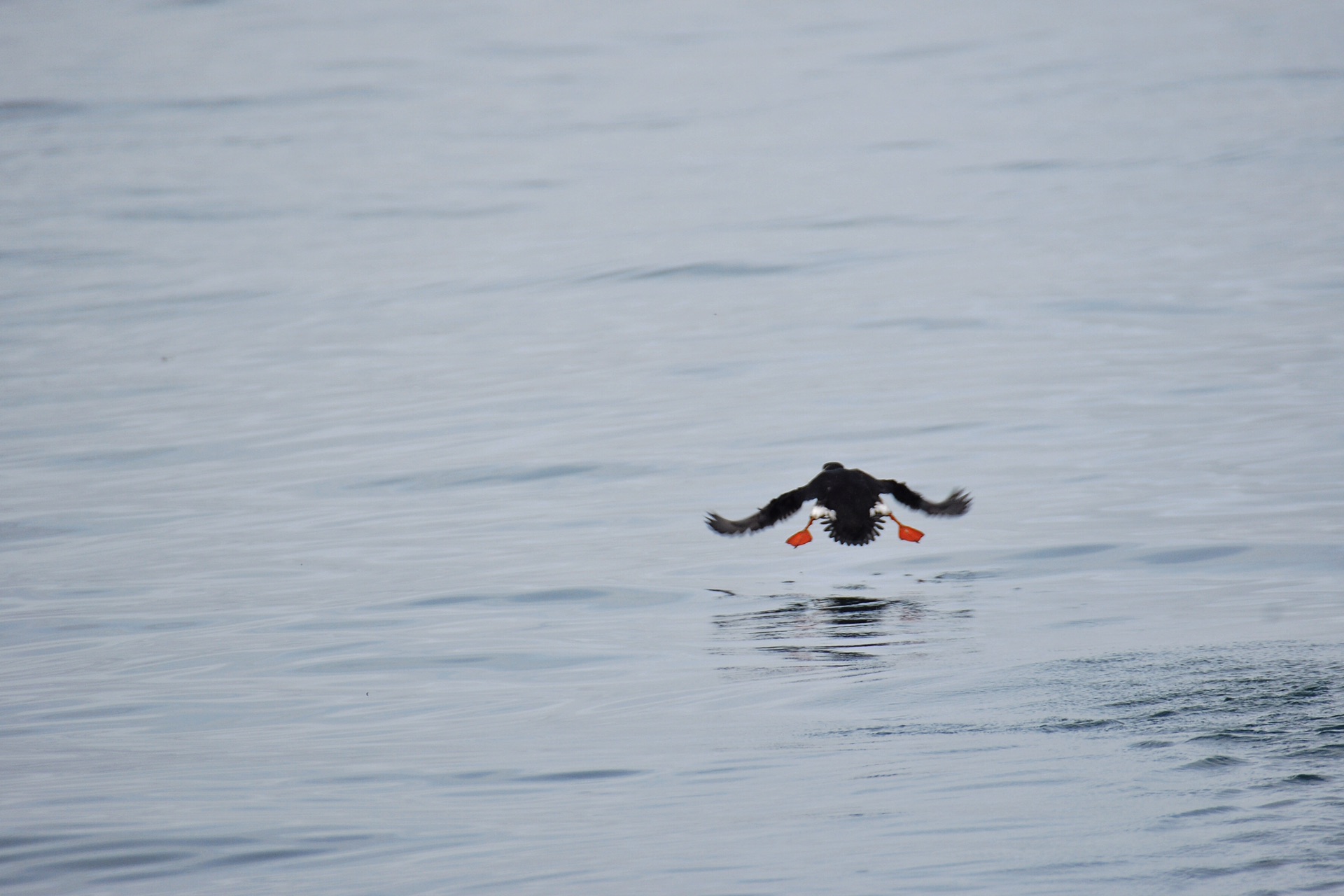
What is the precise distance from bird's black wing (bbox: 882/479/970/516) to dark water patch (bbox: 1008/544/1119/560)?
395 mm

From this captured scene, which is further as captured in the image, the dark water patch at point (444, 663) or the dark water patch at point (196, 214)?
the dark water patch at point (196, 214)

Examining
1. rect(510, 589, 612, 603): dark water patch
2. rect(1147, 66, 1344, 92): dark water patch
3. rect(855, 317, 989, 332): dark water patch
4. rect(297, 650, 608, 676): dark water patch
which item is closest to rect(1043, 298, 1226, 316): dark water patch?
rect(855, 317, 989, 332): dark water patch

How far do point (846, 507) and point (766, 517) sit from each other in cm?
62

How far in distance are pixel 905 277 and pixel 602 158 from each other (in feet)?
34.4

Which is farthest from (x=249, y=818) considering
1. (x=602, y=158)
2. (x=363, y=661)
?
(x=602, y=158)

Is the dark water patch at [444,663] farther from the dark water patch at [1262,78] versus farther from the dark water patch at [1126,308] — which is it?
the dark water patch at [1262,78]

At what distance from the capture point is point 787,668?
7645 mm

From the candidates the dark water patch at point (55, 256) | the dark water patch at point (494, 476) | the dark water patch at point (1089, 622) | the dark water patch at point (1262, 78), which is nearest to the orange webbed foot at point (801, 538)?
the dark water patch at point (1089, 622)

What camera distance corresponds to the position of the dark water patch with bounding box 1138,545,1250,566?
383 inches

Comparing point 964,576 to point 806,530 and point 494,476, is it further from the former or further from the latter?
point 494,476

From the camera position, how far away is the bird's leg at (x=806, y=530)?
30.8 ft

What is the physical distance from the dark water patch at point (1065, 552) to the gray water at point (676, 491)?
38mm

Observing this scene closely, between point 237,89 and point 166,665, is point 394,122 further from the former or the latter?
point 166,665

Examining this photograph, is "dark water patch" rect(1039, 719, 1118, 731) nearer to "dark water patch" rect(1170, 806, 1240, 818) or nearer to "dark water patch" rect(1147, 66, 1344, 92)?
"dark water patch" rect(1170, 806, 1240, 818)
